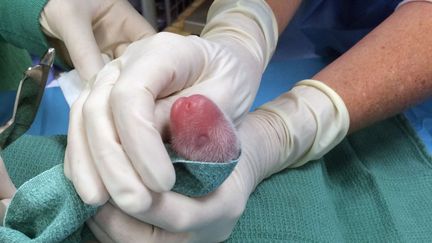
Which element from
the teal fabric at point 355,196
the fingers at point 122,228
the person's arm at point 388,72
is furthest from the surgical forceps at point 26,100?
the person's arm at point 388,72

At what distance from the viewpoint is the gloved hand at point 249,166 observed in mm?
549

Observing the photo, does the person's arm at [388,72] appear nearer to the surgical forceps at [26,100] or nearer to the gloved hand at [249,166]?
the gloved hand at [249,166]

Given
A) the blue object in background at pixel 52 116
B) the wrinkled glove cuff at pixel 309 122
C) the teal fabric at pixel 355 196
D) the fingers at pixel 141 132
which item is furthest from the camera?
the blue object in background at pixel 52 116

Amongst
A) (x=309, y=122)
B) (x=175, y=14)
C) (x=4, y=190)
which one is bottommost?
(x=175, y=14)

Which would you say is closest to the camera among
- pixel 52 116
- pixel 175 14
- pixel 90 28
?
pixel 90 28

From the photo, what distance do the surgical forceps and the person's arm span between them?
19.2 inches

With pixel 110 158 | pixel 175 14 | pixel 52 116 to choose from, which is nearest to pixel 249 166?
pixel 110 158

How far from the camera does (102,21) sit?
0.95m

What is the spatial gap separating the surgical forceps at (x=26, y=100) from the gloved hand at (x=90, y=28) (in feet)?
0.68

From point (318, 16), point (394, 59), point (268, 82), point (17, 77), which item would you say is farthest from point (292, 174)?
point (17, 77)

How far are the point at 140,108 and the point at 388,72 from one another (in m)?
0.50

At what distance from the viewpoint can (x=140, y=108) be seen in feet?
1.66

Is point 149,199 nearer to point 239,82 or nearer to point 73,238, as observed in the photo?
point 73,238

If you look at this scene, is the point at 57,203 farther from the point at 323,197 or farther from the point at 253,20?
the point at 253,20
